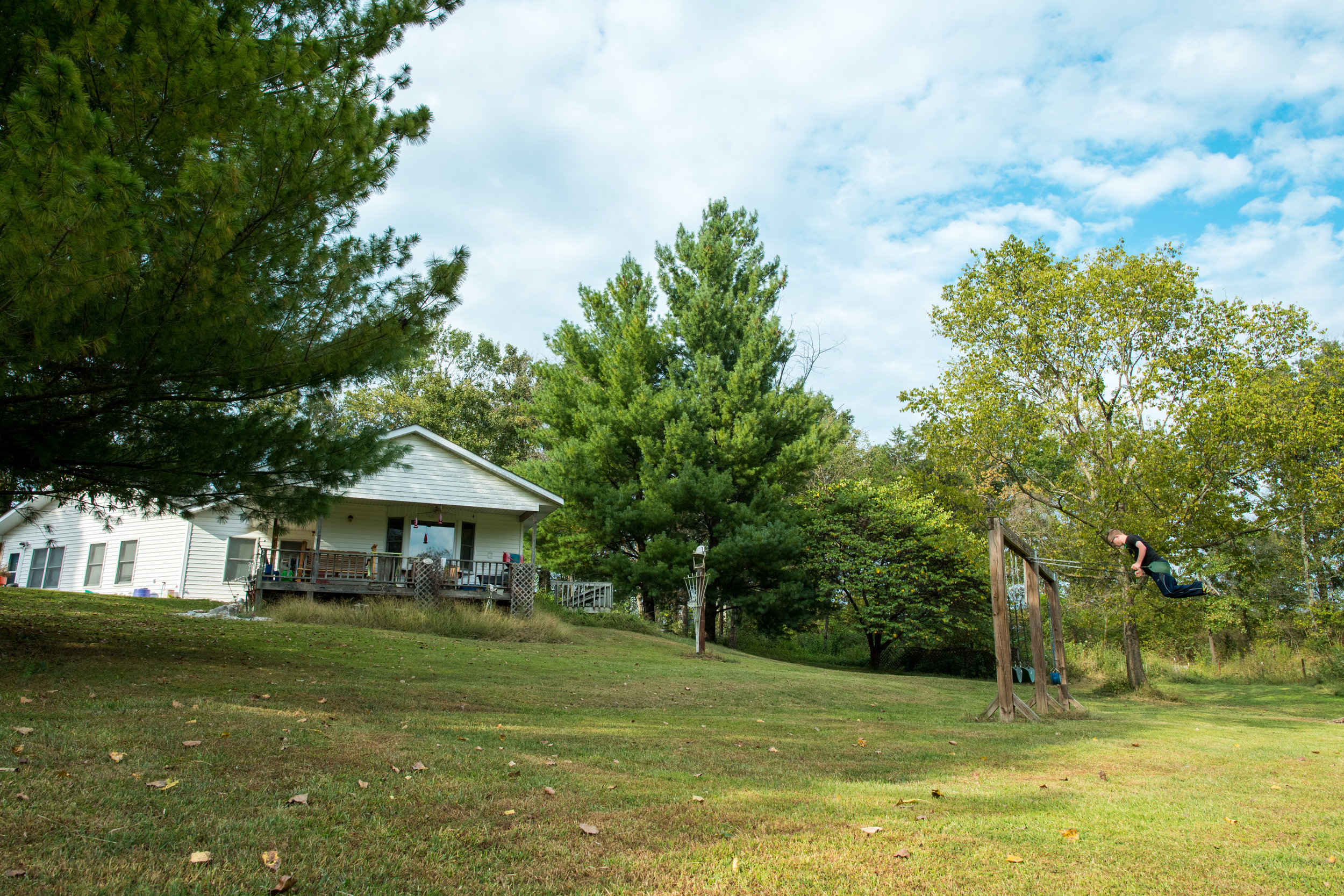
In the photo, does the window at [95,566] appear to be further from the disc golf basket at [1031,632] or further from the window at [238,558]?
the disc golf basket at [1031,632]

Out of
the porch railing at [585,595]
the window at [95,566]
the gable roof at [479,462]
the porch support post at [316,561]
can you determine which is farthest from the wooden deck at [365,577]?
the window at [95,566]

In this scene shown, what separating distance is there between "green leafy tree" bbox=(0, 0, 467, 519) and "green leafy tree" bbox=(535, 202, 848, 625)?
17.7 metres

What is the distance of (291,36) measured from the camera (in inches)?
263

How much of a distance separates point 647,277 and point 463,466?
1080 cm

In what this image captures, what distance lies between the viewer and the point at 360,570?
1991 centimetres

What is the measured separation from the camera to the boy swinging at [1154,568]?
8898mm

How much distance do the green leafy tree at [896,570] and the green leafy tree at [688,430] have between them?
146 centimetres

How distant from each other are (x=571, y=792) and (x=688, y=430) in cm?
2157

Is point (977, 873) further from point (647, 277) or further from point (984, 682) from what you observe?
point (647, 277)

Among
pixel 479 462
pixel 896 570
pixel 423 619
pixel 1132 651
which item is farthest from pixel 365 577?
pixel 1132 651

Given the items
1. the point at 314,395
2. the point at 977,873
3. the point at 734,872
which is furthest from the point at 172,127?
the point at 977,873

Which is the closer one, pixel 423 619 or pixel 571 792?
pixel 571 792

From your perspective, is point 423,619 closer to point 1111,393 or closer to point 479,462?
point 479,462

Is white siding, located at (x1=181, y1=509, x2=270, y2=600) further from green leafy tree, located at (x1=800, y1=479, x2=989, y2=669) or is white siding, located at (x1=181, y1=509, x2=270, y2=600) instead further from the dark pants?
the dark pants
